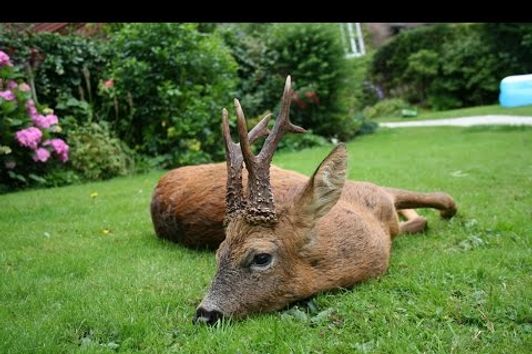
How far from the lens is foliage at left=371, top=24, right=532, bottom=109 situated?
2358 centimetres

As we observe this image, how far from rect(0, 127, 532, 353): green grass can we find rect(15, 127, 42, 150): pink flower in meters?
2.75

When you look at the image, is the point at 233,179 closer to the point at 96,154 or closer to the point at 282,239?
the point at 282,239

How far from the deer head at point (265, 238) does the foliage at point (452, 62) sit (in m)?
19.9

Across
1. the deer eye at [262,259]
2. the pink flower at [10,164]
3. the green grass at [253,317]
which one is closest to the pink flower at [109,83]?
the pink flower at [10,164]

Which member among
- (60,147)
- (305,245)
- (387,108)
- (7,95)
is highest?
(7,95)

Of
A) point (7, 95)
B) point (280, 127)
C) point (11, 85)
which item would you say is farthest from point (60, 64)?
point (280, 127)

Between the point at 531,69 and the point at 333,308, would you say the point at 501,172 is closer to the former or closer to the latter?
the point at 333,308

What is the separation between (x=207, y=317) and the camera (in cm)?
343

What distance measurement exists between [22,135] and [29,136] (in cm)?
12

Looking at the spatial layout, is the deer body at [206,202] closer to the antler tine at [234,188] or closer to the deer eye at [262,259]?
the antler tine at [234,188]

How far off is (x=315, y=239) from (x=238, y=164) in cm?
75

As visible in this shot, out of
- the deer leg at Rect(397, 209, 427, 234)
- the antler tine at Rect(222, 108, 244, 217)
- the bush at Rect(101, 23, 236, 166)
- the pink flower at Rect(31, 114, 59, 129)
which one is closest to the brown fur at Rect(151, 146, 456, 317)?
Answer: the antler tine at Rect(222, 108, 244, 217)

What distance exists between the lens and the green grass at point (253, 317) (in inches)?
123
